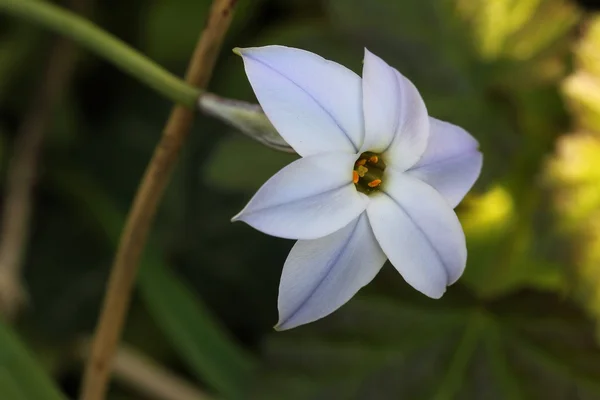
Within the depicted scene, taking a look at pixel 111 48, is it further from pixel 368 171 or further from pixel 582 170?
pixel 582 170

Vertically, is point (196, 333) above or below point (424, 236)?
below

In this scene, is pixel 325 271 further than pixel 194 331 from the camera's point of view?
No

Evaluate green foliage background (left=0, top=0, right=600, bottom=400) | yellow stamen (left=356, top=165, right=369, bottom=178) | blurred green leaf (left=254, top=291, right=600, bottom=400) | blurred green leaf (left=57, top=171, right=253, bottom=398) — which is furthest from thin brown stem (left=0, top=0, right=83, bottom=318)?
yellow stamen (left=356, top=165, right=369, bottom=178)

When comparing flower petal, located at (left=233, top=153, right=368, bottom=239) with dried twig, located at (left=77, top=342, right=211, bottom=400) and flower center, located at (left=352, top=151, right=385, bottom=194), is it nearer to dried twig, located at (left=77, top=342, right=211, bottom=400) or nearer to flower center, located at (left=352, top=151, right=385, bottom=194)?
flower center, located at (left=352, top=151, right=385, bottom=194)

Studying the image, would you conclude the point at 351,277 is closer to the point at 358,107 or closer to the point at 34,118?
the point at 358,107

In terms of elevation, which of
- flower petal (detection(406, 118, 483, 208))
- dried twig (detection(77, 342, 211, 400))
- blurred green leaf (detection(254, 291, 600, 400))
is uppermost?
flower petal (detection(406, 118, 483, 208))

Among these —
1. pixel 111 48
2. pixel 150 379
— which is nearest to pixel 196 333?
pixel 150 379

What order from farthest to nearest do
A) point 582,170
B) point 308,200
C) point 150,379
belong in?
point 150,379 < point 582,170 < point 308,200

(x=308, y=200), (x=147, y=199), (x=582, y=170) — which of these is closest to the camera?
(x=308, y=200)
